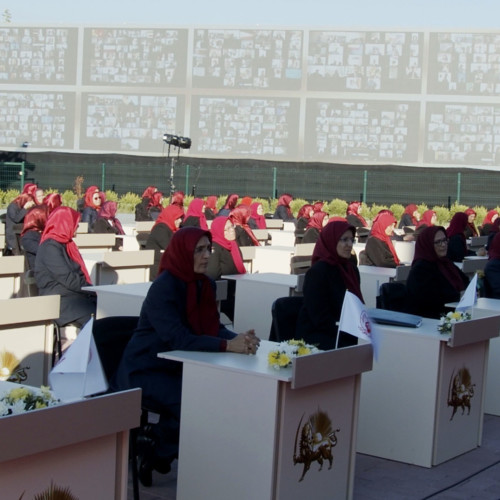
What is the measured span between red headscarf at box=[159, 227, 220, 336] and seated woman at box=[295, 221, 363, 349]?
0.94 metres

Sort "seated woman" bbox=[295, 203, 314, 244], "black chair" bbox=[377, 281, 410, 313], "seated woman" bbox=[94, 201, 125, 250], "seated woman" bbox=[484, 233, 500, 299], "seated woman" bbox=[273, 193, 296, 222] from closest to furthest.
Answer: "black chair" bbox=[377, 281, 410, 313]
"seated woman" bbox=[484, 233, 500, 299]
"seated woman" bbox=[94, 201, 125, 250]
"seated woman" bbox=[295, 203, 314, 244]
"seated woman" bbox=[273, 193, 296, 222]

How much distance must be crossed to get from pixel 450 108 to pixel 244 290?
21563 mm

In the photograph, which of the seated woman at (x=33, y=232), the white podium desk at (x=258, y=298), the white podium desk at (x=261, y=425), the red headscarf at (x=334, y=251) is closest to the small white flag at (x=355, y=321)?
the white podium desk at (x=261, y=425)

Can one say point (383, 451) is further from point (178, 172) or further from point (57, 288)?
point (178, 172)

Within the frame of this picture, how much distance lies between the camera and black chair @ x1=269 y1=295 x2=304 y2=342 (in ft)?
18.9

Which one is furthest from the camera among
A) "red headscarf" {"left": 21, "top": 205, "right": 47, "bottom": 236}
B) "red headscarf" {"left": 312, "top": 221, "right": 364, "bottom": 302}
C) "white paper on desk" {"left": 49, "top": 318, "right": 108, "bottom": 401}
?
"red headscarf" {"left": 21, "top": 205, "right": 47, "bottom": 236}

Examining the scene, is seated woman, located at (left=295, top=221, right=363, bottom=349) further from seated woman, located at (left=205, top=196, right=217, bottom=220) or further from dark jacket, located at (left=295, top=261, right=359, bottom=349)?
seated woman, located at (left=205, top=196, right=217, bottom=220)

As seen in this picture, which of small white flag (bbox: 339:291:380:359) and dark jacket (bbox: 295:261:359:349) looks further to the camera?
dark jacket (bbox: 295:261:359:349)

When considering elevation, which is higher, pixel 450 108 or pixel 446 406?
pixel 450 108

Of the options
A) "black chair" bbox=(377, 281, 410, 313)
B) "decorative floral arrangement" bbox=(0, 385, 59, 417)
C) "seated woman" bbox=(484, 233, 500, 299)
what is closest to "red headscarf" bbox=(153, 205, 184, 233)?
"seated woman" bbox=(484, 233, 500, 299)

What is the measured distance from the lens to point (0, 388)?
349 cm

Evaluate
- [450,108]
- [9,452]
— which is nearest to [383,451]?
[9,452]

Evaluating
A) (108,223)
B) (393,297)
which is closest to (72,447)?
(393,297)

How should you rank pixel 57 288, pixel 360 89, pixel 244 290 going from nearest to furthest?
1. pixel 57 288
2. pixel 244 290
3. pixel 360 89
